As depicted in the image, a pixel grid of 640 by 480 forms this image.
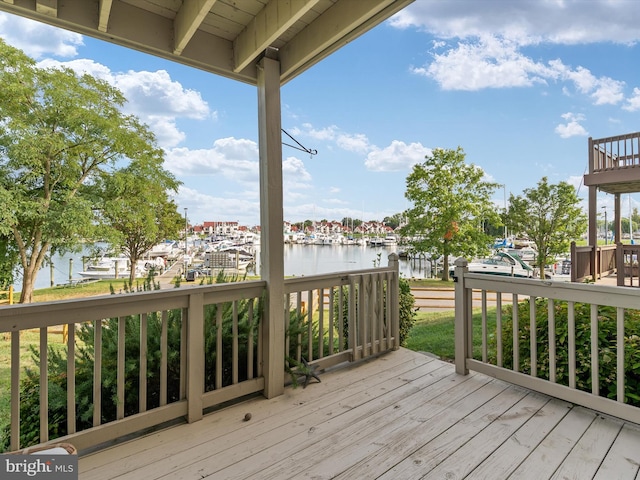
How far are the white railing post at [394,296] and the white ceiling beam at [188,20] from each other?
7.82 ft

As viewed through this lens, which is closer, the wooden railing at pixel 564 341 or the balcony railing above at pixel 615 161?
the wooden railing at pixel 564 341

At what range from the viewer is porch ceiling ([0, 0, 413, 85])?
162cm

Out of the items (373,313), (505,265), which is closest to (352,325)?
(373,313)

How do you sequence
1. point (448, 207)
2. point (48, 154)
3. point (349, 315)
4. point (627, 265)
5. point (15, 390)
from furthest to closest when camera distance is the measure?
point (448, 207)
point (48, 154)
point (627, 265)
point (349, 315)
point (15, 390)

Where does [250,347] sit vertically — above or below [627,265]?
below

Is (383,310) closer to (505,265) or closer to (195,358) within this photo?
(195,358)

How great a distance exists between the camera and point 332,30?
6.03ft

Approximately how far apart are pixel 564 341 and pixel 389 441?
4.78ft

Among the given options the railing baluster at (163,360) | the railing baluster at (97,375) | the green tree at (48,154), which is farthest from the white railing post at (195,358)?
the green tree at (48,154)

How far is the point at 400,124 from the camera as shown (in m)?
7.74

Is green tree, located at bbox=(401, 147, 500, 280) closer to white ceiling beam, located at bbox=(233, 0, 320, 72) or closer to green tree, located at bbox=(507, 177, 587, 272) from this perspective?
green tree, located at bbox=(507, 177, 587, 272)

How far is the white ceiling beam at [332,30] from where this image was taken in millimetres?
1614

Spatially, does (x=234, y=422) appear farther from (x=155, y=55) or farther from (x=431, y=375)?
(x=155, y=55)

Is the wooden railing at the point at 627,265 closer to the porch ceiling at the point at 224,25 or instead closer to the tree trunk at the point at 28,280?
the porch ceiling at the point at 224,25
